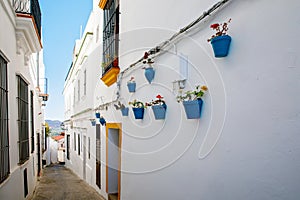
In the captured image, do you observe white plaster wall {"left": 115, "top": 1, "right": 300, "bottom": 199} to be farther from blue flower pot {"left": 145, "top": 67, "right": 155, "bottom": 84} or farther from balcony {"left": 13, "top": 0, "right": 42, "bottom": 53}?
balcony {"left": 13, "top": 0, "right": 42, "bottom": 53}

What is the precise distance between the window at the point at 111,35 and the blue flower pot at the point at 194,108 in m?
3.53

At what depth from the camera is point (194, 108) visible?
2512 millimetres

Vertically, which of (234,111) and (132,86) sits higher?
(132,86)

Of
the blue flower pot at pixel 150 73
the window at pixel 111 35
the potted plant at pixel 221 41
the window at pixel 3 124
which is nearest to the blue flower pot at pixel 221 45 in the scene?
the potted plant at pixel 221 41

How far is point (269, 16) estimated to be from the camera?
172 centimetres

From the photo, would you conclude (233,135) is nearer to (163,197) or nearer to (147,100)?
(163,197)

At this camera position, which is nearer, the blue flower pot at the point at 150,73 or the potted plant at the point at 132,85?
the blue flower pot at the point at 150,73

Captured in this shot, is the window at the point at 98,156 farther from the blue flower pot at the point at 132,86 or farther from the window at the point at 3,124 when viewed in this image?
the window at the point at 3,124

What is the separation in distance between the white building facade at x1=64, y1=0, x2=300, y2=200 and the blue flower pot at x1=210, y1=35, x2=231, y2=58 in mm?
40

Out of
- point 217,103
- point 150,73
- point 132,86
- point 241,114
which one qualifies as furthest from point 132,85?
point 241,114

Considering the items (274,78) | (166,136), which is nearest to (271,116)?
(274,78)

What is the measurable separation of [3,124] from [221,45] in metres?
3.28

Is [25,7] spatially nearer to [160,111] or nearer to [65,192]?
[160,111]

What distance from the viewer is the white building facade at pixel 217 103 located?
1.61 metres
